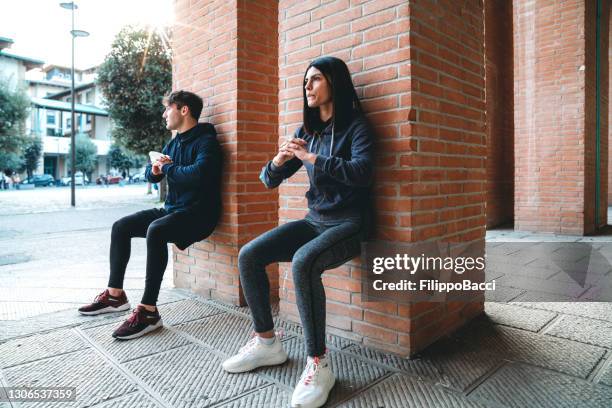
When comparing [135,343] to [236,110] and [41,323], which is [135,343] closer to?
[41,323]

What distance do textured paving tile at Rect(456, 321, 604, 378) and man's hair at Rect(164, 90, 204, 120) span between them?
2.66 m

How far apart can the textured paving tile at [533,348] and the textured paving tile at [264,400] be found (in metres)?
1.25

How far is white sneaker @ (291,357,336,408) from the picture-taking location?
196cm

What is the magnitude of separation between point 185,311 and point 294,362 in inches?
54.1

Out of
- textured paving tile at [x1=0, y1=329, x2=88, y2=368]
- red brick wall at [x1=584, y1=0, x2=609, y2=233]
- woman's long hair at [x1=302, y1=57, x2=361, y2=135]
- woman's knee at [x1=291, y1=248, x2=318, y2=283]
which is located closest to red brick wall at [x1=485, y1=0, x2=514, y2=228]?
red brick wall at [x1=584, y1=0, x2=609, y2=233]

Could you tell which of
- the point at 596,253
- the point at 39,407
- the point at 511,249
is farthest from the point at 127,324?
the point at 596,253

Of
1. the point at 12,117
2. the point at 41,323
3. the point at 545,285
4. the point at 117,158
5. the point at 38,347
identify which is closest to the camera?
the point at 38,347

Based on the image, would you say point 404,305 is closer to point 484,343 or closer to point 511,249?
point 484,343

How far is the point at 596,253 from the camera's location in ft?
18.4

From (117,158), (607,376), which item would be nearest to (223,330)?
(607,376)

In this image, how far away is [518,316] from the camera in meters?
3.16

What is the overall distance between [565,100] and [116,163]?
51.4 metres

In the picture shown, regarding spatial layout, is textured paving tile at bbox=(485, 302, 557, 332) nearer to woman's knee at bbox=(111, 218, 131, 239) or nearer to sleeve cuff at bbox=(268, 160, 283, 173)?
sleeve cuff at bbox=(268, 160, 283, 173)

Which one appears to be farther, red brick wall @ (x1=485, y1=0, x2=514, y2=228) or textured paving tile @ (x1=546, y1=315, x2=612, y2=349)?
red brick wall @ (x1=485, y1=0, x2=514, y2=228)
